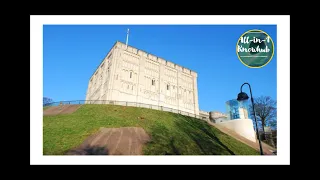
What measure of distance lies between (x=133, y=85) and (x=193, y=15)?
2661 cm

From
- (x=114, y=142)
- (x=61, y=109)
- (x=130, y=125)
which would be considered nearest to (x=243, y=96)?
(x=114, y=142)

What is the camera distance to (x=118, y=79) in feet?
113

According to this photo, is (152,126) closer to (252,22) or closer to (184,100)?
(252,22)

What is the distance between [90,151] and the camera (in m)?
12.4

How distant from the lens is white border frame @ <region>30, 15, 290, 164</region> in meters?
10.2

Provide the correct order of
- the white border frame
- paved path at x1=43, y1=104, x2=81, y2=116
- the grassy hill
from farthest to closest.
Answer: paved path at x1=43, y1=104, x2=81, y2=116 < the grassy hill < the white border frame

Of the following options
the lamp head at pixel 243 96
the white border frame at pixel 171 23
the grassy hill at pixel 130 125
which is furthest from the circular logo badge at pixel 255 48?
the grassy hill at pixel 130 125

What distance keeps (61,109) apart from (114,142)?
38.7ft

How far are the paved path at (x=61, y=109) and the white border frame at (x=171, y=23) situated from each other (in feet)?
38.0

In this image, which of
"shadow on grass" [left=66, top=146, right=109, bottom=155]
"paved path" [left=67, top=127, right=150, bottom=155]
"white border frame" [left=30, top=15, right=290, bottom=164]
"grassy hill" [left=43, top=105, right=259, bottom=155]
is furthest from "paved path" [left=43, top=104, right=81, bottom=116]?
"white border frame" [left=30, top=15, right=290, bottom=164]

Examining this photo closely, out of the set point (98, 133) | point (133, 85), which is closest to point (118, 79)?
point (133, 85)

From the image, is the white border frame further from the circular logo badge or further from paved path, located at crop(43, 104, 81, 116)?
paved path, located at crop(43, 104, 81, 116)

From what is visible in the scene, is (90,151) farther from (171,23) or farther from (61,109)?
(61,109)

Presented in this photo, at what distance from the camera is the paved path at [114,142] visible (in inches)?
486
